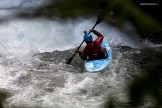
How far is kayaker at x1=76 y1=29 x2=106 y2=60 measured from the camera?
7941 millimetres

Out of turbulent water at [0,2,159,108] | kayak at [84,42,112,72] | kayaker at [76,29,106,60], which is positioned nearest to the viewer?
turbulent water at [0,2,159,108]

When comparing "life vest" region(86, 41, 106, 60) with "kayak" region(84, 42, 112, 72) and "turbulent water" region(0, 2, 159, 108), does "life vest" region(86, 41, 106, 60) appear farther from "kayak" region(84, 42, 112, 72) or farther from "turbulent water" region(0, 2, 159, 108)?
"turbulent water" region(0, 2, 159, 108)

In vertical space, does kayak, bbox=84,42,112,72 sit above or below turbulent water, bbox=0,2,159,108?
above

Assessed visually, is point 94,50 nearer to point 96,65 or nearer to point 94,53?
point 94,53

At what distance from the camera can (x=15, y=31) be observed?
1088 centimetres

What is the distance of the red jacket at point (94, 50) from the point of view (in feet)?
26.2

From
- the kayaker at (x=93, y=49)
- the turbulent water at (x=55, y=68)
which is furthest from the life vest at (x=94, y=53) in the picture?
the turbulent water at (x=55, y=68)

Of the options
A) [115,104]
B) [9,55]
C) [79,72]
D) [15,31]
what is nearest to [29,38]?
[15,31]

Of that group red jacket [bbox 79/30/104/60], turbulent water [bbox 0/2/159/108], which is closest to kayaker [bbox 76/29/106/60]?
red jacket [bbox 79/30/104/60]

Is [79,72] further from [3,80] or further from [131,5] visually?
[131,5]

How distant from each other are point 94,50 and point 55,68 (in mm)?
1174

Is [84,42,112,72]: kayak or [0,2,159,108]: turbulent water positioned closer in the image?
[0,2,159,108]: turbulent water

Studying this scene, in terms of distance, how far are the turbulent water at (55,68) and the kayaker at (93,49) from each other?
13.9 inches

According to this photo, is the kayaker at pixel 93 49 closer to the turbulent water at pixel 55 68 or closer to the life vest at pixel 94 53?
the life vest at pixel 94 53
